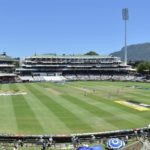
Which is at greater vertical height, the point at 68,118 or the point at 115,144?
the point at 115,144

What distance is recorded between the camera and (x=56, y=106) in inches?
2832

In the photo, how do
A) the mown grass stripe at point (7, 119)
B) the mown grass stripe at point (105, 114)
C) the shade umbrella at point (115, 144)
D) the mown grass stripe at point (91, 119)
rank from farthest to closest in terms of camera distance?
1. the mown grass stripe at point (105, 114)
2. the mown grass stripe at point (91, 119)
3. the mown grass stripe at point (7, 119)
4. the shade umbrella at point (115, 144)

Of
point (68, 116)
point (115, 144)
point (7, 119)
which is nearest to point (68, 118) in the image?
point (68, 116)

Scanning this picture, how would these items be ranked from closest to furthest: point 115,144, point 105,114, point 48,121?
1. point 115,144
2. point 48,121
3. point 105,114

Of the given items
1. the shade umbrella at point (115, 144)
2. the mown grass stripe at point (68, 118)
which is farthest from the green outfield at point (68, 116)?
the shade umbrella at point (115, 144)

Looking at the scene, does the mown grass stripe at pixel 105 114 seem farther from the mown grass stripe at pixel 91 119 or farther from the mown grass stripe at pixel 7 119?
the mown grass stripe at pixel 7 119

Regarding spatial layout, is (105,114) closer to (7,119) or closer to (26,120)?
(26,120)

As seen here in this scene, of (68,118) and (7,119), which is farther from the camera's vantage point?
(68,118)

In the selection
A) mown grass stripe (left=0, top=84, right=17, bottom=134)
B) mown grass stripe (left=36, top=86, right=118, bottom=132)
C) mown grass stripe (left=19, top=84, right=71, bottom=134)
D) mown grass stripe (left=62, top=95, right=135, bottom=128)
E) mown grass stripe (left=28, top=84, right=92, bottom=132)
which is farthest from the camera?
mown grass stripe (left=62, top=95, right=135, bottom=128)

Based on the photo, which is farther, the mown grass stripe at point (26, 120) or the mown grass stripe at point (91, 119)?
the mown grass stripe at point (91, 119)

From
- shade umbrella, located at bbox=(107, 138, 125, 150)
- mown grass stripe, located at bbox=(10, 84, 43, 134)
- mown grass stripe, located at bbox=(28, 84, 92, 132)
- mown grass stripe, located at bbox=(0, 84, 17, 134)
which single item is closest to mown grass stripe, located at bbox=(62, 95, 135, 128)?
mown grass stripe, located at bbox=(28, 84, 92, 132)

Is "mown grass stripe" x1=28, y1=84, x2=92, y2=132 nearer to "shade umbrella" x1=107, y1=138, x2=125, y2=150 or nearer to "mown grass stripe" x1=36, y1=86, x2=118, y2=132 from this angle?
"mown grass stripe" x1=36, y1=86, x2=118, y2=132

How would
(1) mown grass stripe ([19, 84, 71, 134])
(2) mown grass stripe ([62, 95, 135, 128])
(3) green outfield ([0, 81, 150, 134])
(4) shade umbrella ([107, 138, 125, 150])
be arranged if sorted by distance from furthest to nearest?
(2) mown grass stripe ([62, 95, 135, 128]) → (3) green outfield ([0, 81, 150, 134]) → (1) mown grass stripe ([19, 84, 71, 134]) → (4) shade umbrella ([107, 138, 125, 150])

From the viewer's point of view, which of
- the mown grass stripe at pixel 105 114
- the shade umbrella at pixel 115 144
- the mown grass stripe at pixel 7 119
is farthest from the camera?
the mown grass stripe at pixel 105 114
